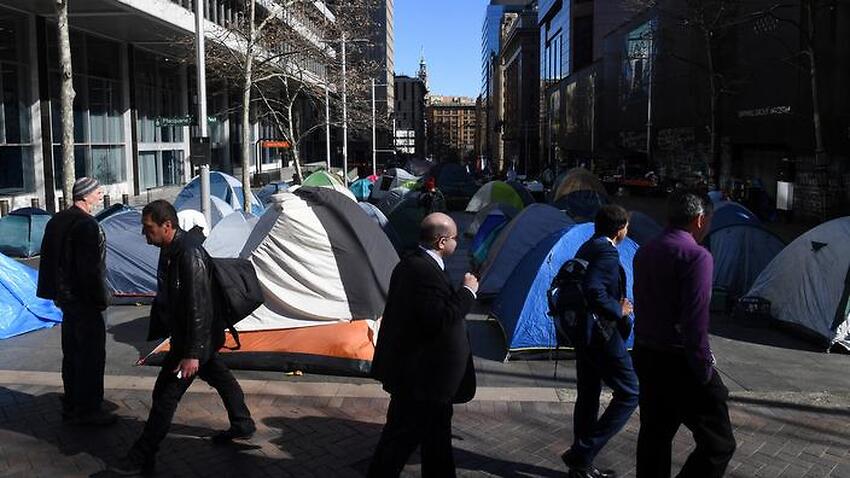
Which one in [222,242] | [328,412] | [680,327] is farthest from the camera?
[222,242]

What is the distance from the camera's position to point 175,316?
4594mm

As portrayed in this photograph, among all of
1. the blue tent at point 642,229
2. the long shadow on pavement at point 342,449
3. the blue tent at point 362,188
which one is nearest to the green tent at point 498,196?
the blue tent at point 362,188

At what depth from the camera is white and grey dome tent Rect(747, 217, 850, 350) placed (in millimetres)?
8219

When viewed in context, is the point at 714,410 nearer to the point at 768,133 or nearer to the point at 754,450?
the point at 754,450

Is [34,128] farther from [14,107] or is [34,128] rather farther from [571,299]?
[571,299]

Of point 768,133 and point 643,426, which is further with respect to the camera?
point 768,133

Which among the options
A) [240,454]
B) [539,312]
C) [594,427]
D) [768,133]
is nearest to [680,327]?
[594,427]

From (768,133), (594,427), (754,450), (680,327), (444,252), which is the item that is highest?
(768,133)

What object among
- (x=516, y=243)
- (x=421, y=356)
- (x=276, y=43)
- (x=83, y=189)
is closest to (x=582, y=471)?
(x=421, y=356)

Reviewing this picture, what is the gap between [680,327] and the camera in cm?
382

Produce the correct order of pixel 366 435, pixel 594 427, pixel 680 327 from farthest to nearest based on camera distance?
1. pixel 366 435
2. pixel 594 427
3. pixel 680 327

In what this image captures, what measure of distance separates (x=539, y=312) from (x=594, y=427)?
10.7ft

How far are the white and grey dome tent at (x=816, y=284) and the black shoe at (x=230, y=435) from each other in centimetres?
640

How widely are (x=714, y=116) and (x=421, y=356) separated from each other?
90.2 feet
